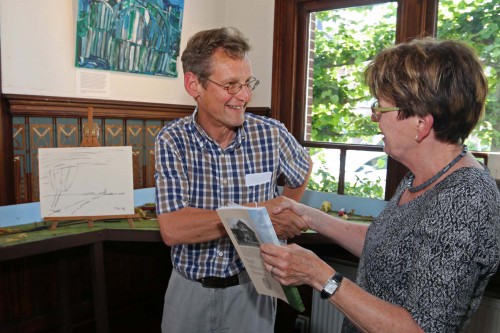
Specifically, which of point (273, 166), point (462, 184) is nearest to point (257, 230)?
point (462, 184)

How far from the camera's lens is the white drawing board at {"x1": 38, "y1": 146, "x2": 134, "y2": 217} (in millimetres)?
2508

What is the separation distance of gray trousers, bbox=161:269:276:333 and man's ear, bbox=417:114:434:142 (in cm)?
92

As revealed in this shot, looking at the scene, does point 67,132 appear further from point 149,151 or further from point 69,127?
point 149,151

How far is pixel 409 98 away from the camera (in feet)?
3.75

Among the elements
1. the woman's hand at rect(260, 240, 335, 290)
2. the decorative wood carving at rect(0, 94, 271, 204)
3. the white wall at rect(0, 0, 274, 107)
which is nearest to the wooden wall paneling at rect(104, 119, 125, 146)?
the decorative wood carving at rect(0, 94, 271, 204)

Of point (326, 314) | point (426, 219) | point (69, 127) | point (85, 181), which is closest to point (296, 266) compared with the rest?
point (426, 219)

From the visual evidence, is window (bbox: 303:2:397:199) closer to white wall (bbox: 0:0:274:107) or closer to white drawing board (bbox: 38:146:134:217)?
white wall (bbox: 0:0:274:107)

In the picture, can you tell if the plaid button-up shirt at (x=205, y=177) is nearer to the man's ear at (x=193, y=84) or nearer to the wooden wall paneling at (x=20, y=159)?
the man's ear at (x=193, y=84)

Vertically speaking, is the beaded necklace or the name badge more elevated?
the beaded necklace

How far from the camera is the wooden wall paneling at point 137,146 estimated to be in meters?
3.33

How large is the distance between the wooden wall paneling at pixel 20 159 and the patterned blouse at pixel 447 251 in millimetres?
2411

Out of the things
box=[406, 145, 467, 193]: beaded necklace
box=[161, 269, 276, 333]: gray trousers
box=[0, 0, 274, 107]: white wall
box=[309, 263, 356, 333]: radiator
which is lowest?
box=[309, 263, 356, 333]: radiator

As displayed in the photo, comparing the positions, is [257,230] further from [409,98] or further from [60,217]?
[60,217]

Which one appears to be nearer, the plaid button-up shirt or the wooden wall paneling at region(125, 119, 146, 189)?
the plaid button-up shirt
